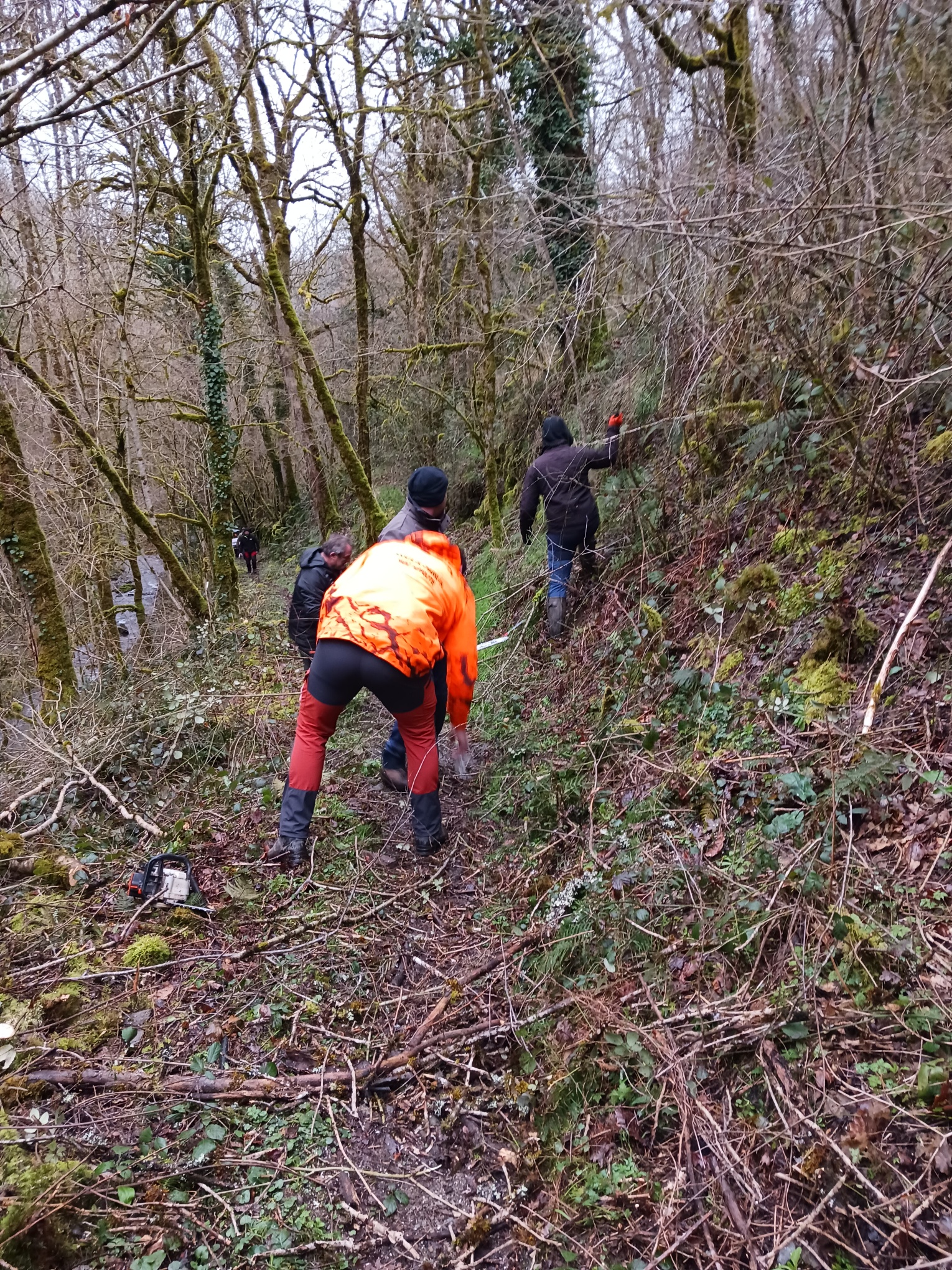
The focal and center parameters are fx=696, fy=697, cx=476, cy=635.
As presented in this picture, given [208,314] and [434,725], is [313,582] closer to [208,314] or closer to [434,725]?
[434,725]

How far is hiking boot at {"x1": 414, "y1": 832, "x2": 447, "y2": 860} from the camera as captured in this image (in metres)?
4.11

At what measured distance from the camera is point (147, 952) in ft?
10.3

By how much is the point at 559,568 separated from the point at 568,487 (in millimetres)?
668

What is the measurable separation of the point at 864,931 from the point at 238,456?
66.5 ft

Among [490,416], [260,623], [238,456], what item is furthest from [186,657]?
[238,456]

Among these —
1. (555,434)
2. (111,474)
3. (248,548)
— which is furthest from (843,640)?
(248,548)

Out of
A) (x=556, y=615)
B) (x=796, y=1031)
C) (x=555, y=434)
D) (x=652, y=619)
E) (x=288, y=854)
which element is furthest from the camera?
(x=556, y=615)

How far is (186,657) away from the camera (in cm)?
796

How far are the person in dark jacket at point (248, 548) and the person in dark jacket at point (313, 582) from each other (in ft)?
50.8

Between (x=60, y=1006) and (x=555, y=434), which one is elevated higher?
(x=555, y=434)

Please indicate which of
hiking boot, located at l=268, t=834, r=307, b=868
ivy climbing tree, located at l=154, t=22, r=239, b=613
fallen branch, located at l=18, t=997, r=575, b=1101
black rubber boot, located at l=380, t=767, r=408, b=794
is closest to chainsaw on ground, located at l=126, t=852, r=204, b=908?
hiking boot, located at l=268, t=834, r=307, b=868

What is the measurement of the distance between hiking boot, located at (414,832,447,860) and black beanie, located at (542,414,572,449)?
3382 millimetres

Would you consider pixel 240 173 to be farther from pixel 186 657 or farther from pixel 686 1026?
pixel 686 1026

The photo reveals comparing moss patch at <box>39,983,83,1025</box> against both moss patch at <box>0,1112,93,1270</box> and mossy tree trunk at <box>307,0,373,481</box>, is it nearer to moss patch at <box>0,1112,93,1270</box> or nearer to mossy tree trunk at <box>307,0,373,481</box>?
moss patch at <box>0,1112,93,1270</box>
